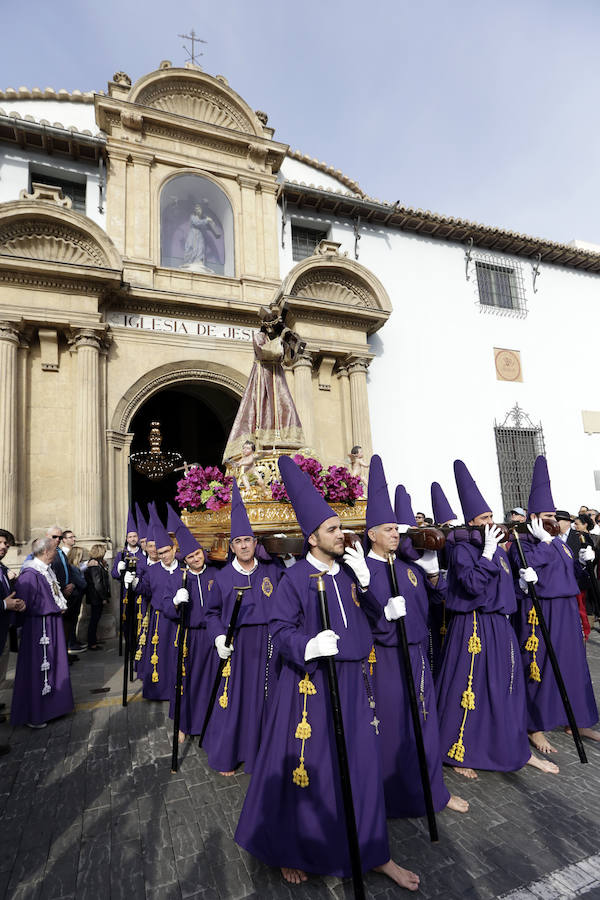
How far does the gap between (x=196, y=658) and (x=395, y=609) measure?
2.52 m

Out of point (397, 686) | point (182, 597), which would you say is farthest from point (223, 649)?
point (397, 686)

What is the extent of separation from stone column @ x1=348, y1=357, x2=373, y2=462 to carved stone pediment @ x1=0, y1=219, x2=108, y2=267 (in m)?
6.34

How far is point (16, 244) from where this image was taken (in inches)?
390

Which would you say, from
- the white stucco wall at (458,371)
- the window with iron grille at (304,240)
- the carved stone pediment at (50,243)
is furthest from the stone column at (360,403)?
the carved stone pediment at (50,243)

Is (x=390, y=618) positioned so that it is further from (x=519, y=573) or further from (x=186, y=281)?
(x=186, y=281)

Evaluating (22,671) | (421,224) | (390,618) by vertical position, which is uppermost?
(421,224)

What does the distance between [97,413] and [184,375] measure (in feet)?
7.31

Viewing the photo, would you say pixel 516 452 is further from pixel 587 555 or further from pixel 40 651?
pixel 40 651

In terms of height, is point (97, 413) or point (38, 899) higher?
point (97, 413)

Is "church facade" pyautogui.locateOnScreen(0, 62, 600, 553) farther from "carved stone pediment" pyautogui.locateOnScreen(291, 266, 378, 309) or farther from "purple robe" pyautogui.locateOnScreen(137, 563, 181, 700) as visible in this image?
"purple robe" pyautogui.locateOnScreen(137, 563, 181, 700)

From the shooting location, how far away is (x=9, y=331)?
9.38m

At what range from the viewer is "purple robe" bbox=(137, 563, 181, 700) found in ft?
16.8

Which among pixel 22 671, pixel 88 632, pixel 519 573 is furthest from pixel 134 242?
pixel 519 573

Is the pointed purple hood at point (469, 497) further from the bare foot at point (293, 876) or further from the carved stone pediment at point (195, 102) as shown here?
the carved stone pediment at point (195, 102)
